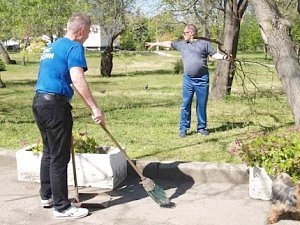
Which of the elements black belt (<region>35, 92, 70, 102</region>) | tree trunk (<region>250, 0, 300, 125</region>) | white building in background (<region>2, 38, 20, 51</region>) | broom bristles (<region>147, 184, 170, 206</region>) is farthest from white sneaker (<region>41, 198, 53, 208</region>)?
white building in background (<region>2, 38, 20, 51</region>)

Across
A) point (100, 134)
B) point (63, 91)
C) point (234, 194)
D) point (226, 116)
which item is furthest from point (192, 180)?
point (226, 116)

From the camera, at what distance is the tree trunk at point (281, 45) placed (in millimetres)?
5602

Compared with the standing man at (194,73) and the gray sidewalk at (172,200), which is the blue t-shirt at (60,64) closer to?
the gray sidewalk at (172,200)

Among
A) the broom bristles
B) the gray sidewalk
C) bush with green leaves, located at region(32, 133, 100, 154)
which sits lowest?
the gray sidewalk

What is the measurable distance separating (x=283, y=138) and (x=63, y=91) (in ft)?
7.54

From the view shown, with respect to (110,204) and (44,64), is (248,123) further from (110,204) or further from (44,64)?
(44,64)

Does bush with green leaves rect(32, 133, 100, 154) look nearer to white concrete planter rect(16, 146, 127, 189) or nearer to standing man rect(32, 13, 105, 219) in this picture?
white concrete planter rect(16, 146, 127, 189)

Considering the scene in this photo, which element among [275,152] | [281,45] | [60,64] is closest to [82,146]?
[60,64]

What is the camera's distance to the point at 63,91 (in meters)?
4.93

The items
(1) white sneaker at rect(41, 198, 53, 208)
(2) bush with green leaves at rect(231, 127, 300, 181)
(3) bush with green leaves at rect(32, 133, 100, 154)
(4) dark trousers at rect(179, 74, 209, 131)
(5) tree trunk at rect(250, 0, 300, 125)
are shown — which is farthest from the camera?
(4) dark trousers at rect(179, 74, 209, 131)

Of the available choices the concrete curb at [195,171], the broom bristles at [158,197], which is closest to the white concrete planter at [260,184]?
the concrete curb at [195,171]

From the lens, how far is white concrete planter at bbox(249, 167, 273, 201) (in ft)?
17.7

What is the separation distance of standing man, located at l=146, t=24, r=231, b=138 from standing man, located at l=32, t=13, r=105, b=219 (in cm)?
340

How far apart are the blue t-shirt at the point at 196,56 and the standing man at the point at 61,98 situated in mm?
3663
